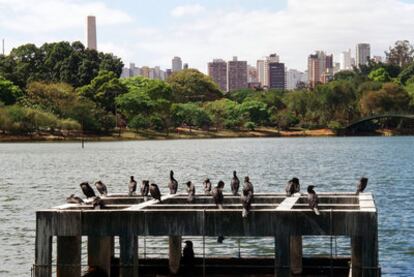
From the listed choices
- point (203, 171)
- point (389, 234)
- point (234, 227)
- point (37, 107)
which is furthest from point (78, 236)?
point (37, 107)

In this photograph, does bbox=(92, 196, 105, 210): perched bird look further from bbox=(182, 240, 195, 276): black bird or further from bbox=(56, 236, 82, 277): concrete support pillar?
bbox=(182, 240, 195, 276): black bird

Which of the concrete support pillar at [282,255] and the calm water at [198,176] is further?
the calm water at [198,176]

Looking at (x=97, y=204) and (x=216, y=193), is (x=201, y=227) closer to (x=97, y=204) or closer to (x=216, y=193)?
(x=216, y=193)

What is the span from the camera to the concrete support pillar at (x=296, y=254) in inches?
1247

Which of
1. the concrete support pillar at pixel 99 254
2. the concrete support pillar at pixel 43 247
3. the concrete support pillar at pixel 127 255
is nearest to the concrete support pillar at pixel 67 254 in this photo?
the concrete support pillar at pixel 43 247

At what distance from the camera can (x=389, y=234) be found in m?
52.5

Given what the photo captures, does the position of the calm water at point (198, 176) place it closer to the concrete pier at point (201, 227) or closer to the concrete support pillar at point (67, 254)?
the concrete support pillar at point (67, 254)

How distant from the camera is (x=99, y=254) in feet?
104

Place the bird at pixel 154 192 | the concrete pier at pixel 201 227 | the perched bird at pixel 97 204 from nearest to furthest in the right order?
the concrete pier at pixel 201 227 → the perched bird at pixel 97 204 → the bird at pixel 154 192

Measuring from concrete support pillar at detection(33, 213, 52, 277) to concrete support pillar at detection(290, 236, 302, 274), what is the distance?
9.24m

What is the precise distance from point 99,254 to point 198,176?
234 ft

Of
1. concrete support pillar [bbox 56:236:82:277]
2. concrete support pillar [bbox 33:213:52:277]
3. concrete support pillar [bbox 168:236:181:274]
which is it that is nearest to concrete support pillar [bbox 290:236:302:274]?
concrete support pillar [bbox 168:236:181:274]

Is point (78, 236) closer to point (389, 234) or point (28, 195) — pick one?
point (389, 234)

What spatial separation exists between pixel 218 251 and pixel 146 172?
66591mm
